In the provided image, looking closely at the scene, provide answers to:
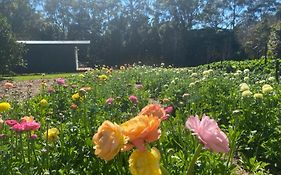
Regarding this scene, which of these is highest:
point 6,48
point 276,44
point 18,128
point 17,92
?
point 276,44

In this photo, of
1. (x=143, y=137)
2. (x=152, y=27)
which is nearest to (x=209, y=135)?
(x=143, y=137)

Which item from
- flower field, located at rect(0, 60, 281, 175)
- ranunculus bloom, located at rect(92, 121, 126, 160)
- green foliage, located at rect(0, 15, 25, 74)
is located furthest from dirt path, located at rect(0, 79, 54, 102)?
green foliage, located at rect(0, 15, 25, 74)

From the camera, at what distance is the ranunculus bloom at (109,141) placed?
974 millimetres

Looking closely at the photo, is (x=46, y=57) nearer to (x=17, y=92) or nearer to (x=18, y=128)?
(x=17, y=92)

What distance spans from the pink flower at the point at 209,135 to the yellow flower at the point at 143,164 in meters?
0.13

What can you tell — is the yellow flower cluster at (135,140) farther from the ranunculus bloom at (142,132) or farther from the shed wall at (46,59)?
the shed wall at (46,59)

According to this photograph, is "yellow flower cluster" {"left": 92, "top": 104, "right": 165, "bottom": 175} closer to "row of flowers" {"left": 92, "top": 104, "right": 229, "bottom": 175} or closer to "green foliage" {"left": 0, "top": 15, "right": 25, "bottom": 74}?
"row of flowers" {"left": 92, "top": 104, "right": 229, "bottom": 175}

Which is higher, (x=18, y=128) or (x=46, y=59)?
(x=46, y=59)

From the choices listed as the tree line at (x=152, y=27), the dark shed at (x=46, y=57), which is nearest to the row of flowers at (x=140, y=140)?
the dark shed at (x=46, y=57)

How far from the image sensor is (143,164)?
1.00 meters

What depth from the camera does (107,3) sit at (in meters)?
51.5

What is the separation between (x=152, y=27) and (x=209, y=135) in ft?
143

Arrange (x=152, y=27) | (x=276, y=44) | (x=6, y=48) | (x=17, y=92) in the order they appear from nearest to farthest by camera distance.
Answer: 1. (x=17, y=92)
2. (x=6, y=48)
3. (x=276, y=44)
4. (x=152, y=27)

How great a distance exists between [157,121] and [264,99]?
174 inches
